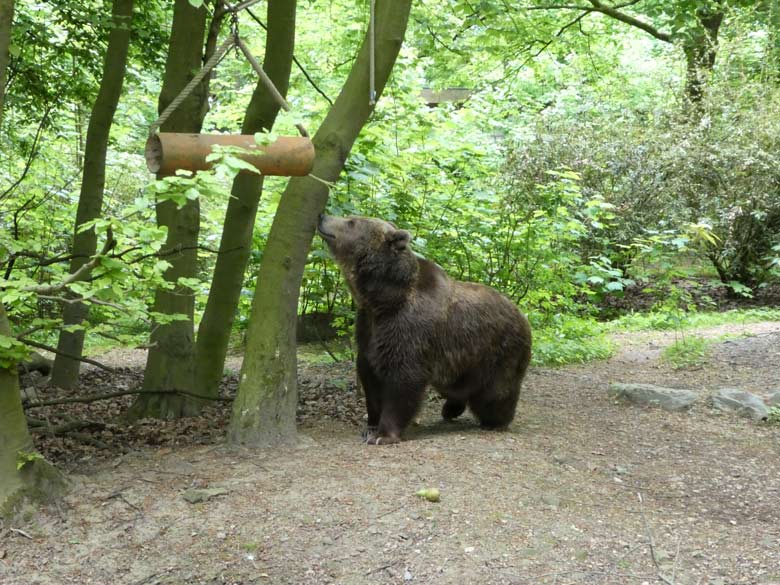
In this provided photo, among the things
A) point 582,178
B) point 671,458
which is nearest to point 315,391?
point 671,458

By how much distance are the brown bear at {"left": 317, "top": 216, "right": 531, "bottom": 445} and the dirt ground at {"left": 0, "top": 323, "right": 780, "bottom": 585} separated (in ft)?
1.03

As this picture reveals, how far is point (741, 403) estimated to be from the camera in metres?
7.12

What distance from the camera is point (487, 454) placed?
5.37 metres

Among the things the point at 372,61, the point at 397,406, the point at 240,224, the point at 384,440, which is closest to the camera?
the point at 372,61

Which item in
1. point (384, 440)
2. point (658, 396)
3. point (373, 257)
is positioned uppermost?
point (373, 257)

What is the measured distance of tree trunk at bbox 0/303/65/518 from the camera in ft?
13.5

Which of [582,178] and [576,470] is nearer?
[576,470]

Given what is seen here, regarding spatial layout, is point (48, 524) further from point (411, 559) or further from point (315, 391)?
point (315, 391)

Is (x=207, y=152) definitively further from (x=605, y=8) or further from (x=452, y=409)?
(x=605, y=8)

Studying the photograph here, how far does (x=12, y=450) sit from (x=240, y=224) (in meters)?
2.91

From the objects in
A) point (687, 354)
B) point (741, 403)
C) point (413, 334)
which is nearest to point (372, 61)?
point (413, 334)

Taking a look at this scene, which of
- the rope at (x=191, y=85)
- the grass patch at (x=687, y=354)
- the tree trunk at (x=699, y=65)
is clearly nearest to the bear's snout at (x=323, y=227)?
the rope at (x=191, y=85)

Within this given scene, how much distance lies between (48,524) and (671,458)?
4.26 m

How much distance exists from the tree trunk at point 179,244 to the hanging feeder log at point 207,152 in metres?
1.60
